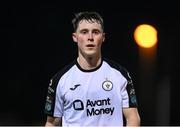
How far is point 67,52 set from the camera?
502 inches

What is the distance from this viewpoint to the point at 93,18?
5.36 metres

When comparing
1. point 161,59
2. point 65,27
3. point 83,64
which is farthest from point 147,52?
point 83,64

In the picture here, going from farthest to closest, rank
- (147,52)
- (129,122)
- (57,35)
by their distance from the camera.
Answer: (57,35), (147,52), (129,122)

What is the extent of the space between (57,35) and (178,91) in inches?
112

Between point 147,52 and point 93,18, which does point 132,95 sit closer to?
point 93,18

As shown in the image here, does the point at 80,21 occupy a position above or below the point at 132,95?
above

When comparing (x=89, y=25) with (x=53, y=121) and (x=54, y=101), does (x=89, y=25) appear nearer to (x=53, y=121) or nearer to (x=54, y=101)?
(x=54, y=101)

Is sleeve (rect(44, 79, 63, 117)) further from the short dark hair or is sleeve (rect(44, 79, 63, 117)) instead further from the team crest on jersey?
the short dark hair

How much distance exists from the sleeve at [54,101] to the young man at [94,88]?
0.03 ft

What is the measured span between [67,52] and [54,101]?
721 centimetres

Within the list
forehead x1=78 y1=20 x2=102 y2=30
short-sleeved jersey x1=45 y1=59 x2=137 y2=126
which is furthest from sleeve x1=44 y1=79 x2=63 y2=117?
forehead x1=78 y1=20 x2=102 y2=30

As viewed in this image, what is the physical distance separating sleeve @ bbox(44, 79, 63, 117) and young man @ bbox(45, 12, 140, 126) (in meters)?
0.01

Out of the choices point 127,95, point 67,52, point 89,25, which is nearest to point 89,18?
point 89,25

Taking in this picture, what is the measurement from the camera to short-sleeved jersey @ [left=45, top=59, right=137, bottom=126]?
17.6 ft
